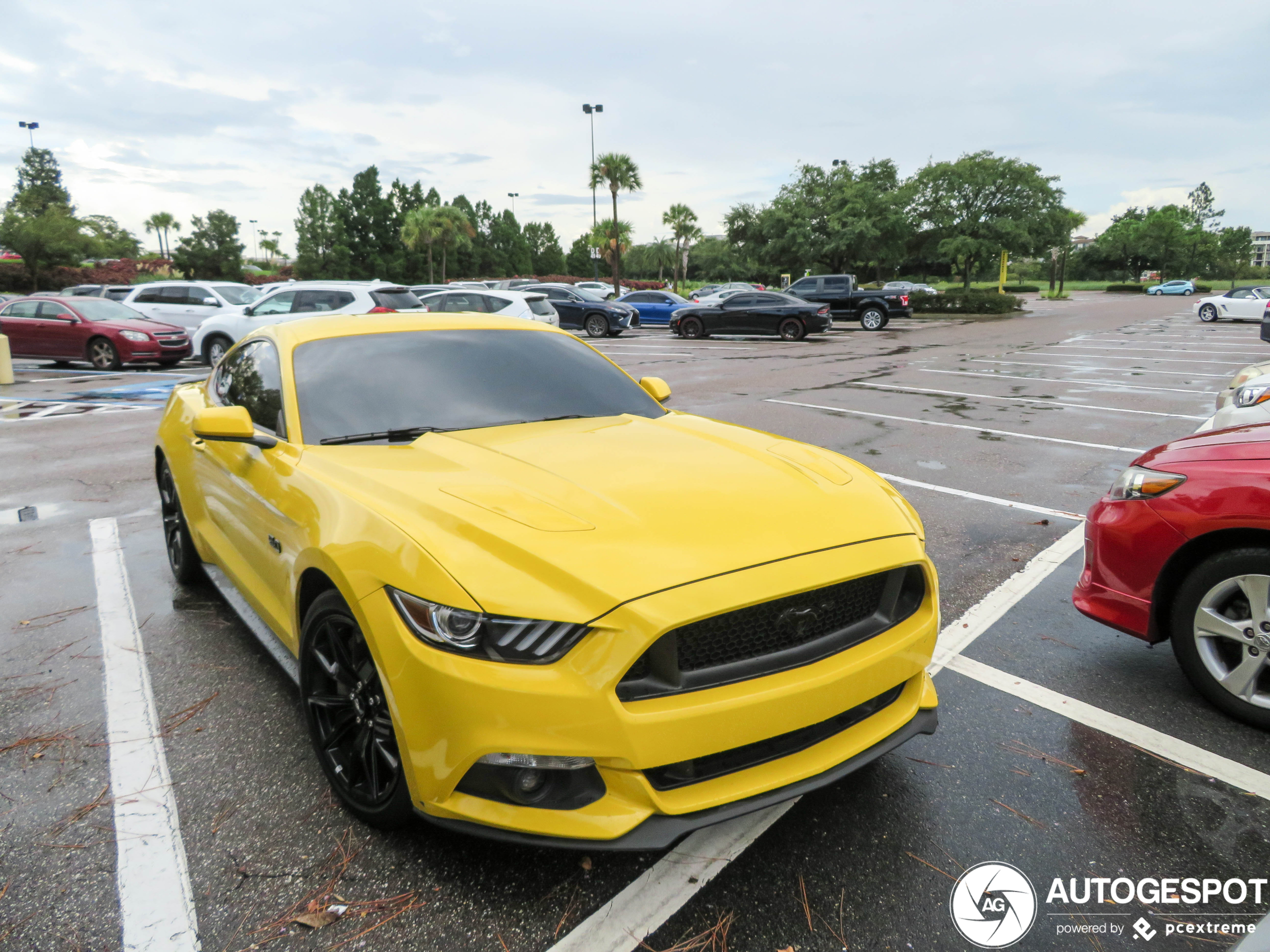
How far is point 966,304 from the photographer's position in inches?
1454

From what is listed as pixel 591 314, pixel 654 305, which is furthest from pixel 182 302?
pixel 654 305

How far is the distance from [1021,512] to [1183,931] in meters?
4.13

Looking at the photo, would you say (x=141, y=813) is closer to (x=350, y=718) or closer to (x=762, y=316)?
(x=350, y=718)

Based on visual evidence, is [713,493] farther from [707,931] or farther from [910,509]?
[707,931]

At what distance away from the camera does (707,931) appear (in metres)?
2.08

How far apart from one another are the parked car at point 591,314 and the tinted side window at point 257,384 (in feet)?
72.1

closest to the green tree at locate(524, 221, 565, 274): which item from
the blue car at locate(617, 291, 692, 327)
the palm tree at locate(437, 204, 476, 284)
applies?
the palm tree at locate(437, 204, 476, 284)

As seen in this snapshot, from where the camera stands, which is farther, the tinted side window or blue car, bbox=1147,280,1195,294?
blue car, bbox=1147,280,1195,294

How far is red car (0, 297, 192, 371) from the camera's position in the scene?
16562 mm

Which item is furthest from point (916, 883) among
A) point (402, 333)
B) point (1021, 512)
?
point (1021, 512)

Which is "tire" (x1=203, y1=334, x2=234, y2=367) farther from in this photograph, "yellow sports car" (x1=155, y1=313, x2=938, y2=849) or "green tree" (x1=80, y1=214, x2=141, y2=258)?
"green tree" (x1=80, y1=214, x2=141, y2=258)

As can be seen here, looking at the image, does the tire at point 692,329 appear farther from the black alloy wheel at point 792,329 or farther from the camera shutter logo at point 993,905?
the camera shutter logo at point 993,905

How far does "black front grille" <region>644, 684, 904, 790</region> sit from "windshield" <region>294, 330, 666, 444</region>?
174cm

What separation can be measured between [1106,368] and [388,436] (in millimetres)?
16789
